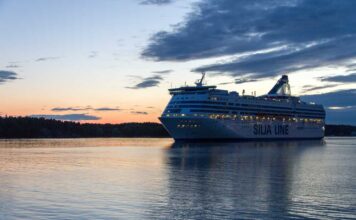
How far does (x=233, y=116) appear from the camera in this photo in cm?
10888

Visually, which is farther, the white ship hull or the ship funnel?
the ship funnel

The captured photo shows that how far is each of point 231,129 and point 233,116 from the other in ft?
10.1

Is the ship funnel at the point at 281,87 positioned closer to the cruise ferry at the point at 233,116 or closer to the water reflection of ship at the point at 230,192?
the cruise ferry at the point at 233,116

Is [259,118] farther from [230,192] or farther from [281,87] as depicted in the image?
[230,192]

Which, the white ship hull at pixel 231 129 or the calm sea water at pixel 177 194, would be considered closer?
the calm sea water at pixel 177 194

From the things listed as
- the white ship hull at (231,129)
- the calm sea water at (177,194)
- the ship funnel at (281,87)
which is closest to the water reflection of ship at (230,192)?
the calm sea water at (177,194)

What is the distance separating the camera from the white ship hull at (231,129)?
99.7m

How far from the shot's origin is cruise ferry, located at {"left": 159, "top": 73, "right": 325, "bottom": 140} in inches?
3954

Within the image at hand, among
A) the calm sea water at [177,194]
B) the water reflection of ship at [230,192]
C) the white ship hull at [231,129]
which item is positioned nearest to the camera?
the calm sea water at [177,194]

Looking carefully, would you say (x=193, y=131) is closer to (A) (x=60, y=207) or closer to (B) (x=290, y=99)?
(B) (x=290, y=99)

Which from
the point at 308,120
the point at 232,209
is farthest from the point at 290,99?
the point at 232,209

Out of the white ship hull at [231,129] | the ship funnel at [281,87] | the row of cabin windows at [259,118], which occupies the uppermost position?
the ship funnel at [281,87]

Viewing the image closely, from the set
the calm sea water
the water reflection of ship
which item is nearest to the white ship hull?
the water reflection of ship

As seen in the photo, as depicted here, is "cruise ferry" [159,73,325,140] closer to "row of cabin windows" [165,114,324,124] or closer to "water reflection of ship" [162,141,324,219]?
"row of cabin windows" [165,114,324,124]
